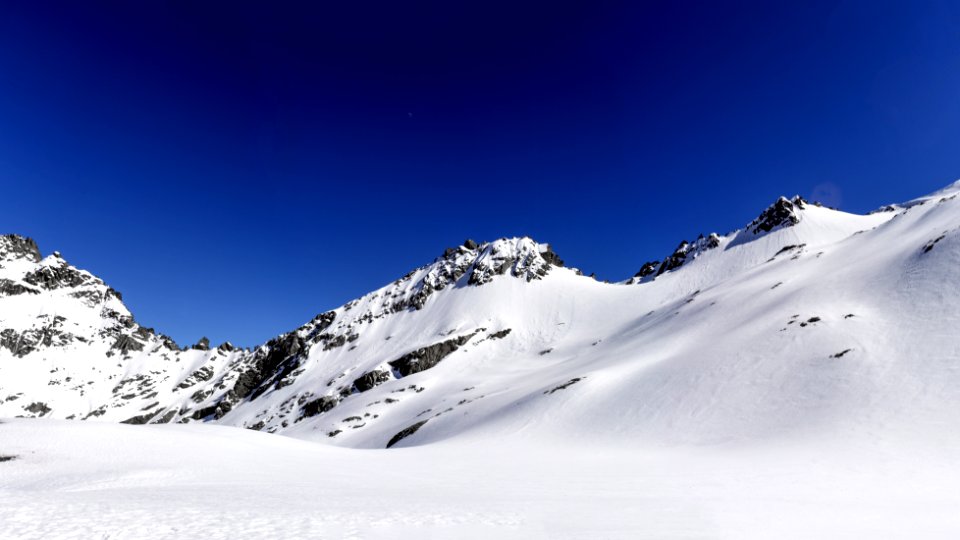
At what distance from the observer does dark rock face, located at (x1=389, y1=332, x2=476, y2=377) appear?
348ft

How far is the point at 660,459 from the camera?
26.3 meters

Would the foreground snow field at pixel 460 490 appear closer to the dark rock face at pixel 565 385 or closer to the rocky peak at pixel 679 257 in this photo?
the dark rock face at pixel 565 385

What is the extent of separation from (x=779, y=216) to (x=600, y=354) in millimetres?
92796

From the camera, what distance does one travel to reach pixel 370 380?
10456 centimetres

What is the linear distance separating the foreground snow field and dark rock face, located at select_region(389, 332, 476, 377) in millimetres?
74112

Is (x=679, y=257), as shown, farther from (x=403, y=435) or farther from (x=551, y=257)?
(x=403, y=435)

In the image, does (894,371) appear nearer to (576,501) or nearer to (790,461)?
(790,461)

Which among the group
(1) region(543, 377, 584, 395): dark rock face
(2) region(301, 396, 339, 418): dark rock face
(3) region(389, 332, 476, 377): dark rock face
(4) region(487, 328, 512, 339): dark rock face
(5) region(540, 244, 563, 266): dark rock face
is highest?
(5) region(540, 244, 563, 266): dark rock face

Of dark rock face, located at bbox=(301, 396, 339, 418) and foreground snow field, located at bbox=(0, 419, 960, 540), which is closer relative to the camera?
foreground snow field, located at bbox=(0, 419, 960, 540)

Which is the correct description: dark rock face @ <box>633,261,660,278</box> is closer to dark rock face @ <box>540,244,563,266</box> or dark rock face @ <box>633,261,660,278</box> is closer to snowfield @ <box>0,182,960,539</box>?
dark rock face @ <box>540,244,563,266</box>

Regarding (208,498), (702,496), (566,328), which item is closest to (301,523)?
(208,498)

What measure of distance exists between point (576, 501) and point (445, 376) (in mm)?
84828

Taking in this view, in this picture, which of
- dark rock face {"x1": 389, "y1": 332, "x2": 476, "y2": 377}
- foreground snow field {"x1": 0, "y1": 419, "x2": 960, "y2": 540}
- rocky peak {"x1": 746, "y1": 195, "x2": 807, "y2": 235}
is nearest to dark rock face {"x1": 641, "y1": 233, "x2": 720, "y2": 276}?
rocky peak {"x1": 746, "y1": 195, "x2": 807, "y2": 235}

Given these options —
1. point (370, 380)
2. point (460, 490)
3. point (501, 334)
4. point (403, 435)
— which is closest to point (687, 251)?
point (501, 334)
